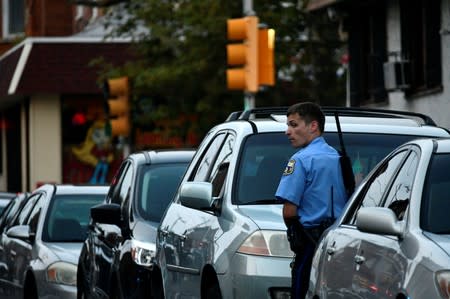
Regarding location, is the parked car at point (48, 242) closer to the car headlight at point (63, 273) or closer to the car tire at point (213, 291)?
the car headlight at point (63, 273)

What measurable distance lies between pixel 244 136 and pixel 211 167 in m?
0.65

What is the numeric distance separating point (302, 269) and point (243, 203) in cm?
106

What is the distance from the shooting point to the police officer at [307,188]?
9.48m

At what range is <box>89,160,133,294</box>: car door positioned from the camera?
14.1 metres

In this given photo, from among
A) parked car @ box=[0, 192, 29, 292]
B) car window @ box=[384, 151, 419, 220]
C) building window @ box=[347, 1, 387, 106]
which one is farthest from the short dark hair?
building window @ box=[347, 1, 387, 106]

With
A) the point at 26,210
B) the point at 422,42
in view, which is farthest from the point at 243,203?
the point at 422,42

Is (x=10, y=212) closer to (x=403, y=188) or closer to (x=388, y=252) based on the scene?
(x=403, y=188)

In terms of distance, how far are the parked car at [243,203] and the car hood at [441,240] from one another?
2410 mm

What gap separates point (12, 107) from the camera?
47.7m

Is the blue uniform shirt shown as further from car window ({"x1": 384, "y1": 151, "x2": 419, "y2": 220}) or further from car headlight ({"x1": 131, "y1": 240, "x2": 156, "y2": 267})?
car headlight ({"x1": 131, "y1": 240, "x2": 156, "y2": 267})

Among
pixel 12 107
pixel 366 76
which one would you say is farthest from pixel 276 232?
pixel 12 107

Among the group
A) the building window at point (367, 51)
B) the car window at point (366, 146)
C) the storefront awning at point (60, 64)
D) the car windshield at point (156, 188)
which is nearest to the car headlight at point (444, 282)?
the car window at point (366, 146)

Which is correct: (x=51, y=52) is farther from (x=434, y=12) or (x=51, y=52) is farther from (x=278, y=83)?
(x=434, y=12)

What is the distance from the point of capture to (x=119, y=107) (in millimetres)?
25859
